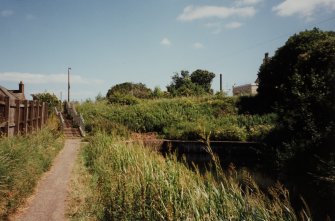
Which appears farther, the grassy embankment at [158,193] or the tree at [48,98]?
the tree at [48,98]

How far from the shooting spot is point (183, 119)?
27562 millimetres

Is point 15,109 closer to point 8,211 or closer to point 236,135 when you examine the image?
point 8,211

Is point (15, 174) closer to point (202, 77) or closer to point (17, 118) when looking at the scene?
point (17, 118)

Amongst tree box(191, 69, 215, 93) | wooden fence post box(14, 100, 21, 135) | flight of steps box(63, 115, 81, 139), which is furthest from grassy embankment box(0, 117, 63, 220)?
tree box(191, 69, 215, 93)

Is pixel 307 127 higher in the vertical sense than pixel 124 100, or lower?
lower

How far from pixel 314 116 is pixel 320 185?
8.73 ft

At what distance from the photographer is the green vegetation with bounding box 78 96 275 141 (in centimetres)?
2164

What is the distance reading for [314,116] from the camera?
11.5 meters

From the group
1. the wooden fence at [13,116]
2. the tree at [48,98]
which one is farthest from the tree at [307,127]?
the tree at [48,98]

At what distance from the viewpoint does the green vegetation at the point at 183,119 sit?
852 inches

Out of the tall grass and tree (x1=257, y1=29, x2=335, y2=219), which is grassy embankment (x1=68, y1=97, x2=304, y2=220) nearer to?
the tall grass

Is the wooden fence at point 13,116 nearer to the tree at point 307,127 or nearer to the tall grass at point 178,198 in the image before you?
the tall grass at point 178,198

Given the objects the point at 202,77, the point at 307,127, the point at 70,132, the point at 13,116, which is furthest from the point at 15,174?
the point at 202,77

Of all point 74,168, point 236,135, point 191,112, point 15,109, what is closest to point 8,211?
point 74,168
